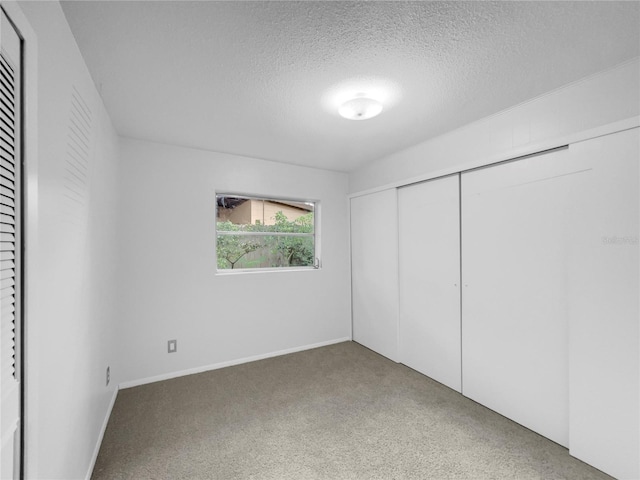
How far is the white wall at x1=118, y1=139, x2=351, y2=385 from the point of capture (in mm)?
2947

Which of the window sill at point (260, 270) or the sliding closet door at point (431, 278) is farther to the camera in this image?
the window sill at point (260, 270)

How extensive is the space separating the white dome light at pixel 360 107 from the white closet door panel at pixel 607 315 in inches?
52.5

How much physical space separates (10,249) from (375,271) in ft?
10.9

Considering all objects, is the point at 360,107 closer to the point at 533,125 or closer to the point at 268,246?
the point at 533,125

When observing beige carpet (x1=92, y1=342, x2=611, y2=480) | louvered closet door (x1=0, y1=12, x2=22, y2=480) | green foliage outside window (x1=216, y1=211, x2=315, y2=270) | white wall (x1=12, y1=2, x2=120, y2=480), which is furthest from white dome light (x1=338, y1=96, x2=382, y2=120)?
beige carpet (x1=92, y1=342, x2=611, y2=480)

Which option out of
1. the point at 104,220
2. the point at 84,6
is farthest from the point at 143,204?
the point at 84,6

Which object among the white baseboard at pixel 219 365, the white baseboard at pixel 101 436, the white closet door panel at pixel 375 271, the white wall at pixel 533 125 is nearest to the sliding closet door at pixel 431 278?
the white closet door panel at pixel 375 271

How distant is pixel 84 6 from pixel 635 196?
2.94 metres

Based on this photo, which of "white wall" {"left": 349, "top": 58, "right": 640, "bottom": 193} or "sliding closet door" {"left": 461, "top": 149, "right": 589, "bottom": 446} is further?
"sliding closet door" {"left": 461, "top": 149, "right": 589, "bottom": 446}

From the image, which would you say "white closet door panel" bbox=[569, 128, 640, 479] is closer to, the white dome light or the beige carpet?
the beige carpet

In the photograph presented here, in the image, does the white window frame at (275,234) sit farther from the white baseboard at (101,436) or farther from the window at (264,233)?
the white baseboard at (101,436)

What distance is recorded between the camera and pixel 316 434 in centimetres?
218

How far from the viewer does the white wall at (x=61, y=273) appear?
3.47ft

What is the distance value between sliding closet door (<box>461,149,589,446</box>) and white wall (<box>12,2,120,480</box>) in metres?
2.80
